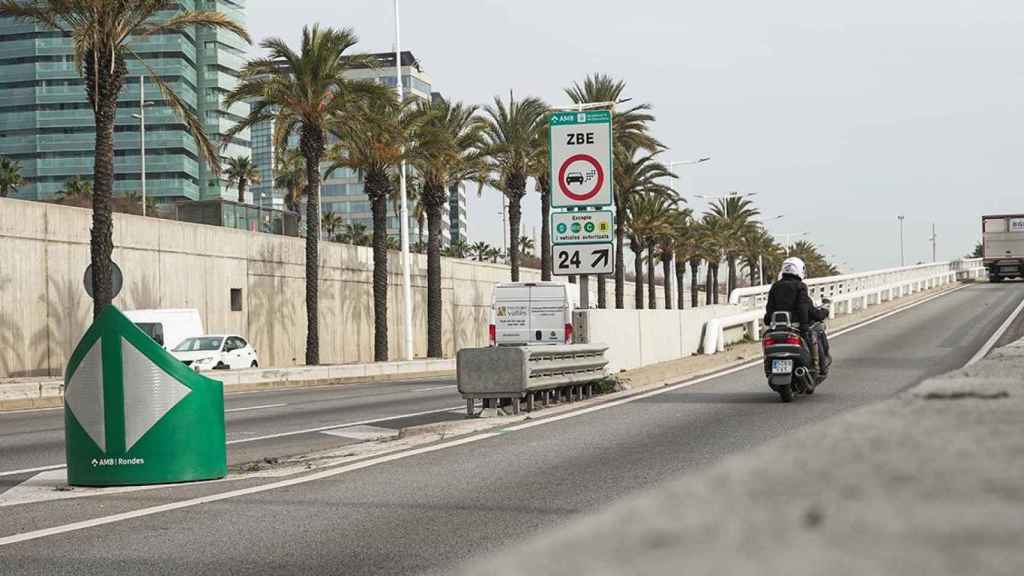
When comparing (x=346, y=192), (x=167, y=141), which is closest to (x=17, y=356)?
(x=167, y=141)

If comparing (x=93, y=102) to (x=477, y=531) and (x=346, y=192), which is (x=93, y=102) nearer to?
(x=477, y=531)

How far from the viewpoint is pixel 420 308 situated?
60.8 m

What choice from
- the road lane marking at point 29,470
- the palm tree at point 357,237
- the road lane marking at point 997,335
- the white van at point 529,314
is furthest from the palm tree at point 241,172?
the road lane marking at point 29,470

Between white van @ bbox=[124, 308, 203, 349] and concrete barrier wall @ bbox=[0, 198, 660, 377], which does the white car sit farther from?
concrete barrier wall @ bbox=[0, 198, 660, 377]

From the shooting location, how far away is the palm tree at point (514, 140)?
51500mm

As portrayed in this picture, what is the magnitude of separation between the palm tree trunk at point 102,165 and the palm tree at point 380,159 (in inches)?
535

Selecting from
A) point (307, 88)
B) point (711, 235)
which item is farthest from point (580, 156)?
point (711, 235)

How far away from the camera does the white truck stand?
7369cm

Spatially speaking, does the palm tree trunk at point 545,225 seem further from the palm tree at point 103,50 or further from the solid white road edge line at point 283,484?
the solid white road edge line at point 283,484

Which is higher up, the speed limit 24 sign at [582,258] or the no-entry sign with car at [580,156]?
the no-entry sign with car at [580,156]

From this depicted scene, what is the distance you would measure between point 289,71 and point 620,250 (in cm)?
2701

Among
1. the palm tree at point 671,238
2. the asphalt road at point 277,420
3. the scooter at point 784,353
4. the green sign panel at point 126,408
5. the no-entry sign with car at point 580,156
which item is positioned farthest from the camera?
the palm tree at point 671,238

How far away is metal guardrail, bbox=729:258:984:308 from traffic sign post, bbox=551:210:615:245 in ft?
41.0

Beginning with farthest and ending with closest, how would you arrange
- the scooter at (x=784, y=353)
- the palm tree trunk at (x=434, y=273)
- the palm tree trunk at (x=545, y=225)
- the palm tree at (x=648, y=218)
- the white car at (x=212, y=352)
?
the palm tree at (x=648, y=218) → the palm tree trunk at (x=545, y=225) → the palm tree trunk at (x=434, y=273) → the white car at (x=212, y=352) → the scooter at (x=784, y=353)
